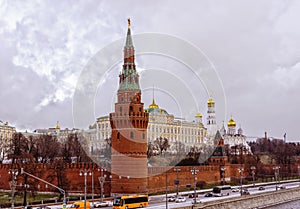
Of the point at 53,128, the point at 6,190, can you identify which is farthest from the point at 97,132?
the point at 6,190

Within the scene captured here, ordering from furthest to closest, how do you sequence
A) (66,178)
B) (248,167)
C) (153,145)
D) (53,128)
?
1. (53,128)
2. (153,145)
3. (248,167)
4. (66,178)

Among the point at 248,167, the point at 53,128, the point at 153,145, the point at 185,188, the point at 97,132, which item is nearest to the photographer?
the point at 185,188

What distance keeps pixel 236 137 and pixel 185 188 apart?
94.9m

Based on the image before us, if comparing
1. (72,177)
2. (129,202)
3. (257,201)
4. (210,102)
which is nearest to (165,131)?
(210,102)

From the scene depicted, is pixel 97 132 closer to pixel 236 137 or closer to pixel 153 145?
pixel 153 145

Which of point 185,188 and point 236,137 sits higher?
point 236,137

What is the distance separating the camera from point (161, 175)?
5344 centimetres

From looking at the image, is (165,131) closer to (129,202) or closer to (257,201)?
(257,201)

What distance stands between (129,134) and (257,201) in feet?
51.4

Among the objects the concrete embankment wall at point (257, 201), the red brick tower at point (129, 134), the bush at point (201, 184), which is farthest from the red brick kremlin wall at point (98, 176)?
the concrete embankment wall at point (257, 201)

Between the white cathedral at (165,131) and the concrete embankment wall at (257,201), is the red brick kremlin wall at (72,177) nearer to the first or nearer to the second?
the concrete embankment wall at (257,201)

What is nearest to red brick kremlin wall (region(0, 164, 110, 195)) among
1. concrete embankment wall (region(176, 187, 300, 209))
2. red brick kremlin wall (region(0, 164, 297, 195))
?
red brick kremlin wall (region(0, 164, 297, 195))

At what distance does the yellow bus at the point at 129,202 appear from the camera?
37406mm

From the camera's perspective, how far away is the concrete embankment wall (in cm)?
4015
